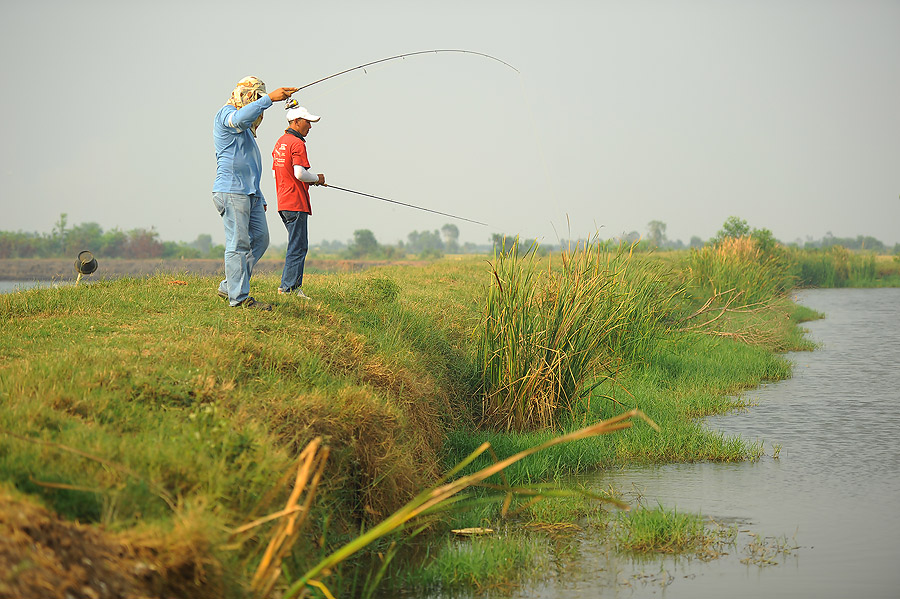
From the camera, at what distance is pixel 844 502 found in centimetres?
624

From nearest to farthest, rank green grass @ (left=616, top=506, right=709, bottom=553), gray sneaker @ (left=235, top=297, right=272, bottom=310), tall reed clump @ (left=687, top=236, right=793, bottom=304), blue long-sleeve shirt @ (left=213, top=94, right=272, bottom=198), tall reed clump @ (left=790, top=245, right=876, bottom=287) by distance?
green grass @ (left=616, top=506, right=709, bottom=553)
blue long-sleeve shirt @ (left=213, top=94, right=272, bottom=198)
gray sneaker @ (left=235, top=297, right=272, bottom=310)
tall reed clump @ (left=687, top=236, right=793, bottom=304)
tall reed clump @ (left=790, top=245, right=876, bottom=287)

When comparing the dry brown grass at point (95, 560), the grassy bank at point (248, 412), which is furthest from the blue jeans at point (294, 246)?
the dry brown grass at point (95, 560)

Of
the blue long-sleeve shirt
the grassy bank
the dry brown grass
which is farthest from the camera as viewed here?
the blue long-sleeve shirt

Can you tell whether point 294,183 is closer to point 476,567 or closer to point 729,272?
point 476,567

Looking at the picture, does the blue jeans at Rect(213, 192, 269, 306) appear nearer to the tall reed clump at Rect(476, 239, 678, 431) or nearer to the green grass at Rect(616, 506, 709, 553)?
the tall reed clump at Rect(476, 239, 678, 431)

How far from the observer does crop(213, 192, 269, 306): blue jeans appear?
723 cm

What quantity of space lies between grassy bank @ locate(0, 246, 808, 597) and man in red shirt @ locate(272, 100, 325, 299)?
45 centimetres

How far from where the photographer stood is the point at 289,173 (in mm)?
8297

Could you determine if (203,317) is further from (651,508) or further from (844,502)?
(844,502)

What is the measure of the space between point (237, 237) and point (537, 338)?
2.82 metres

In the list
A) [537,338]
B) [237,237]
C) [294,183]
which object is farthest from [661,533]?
[294,183]

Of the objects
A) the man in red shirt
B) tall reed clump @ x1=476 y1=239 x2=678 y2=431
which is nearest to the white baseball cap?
the man in red shirt

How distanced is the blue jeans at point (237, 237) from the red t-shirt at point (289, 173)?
77cm

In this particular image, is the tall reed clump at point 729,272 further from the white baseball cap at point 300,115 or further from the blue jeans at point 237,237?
the blue jeans at point 237,237
